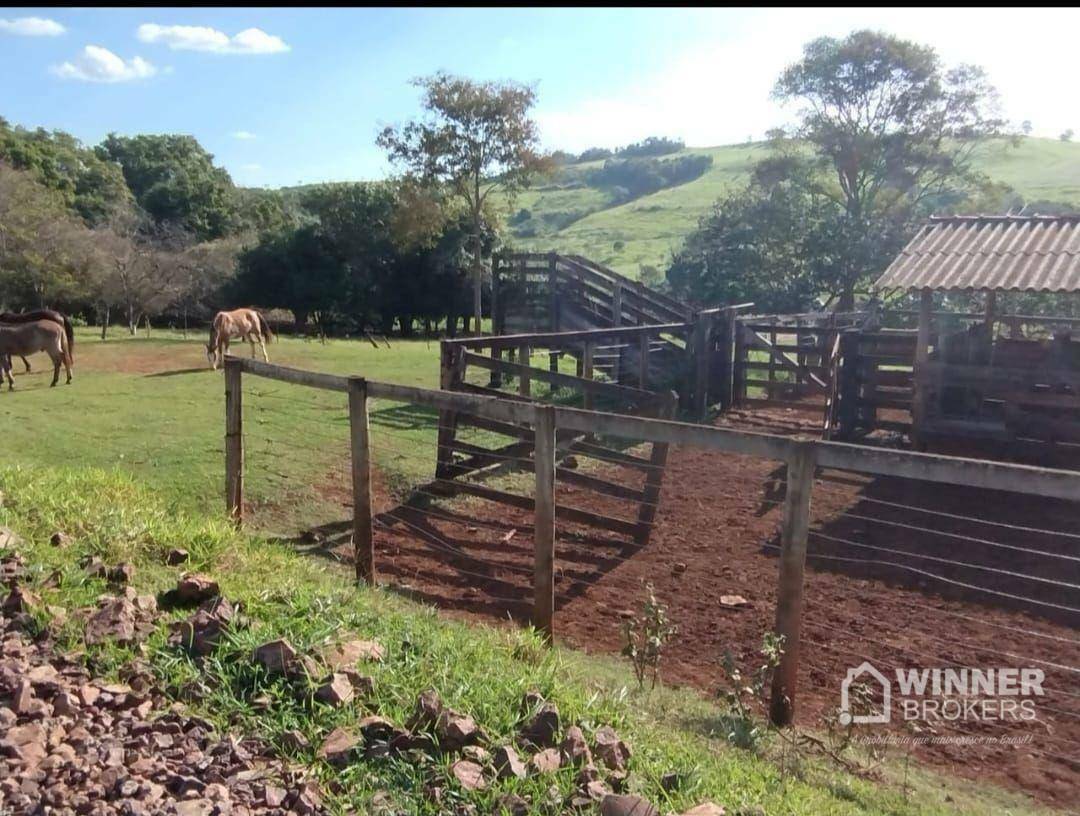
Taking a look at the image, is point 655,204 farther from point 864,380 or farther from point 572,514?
point 572,514

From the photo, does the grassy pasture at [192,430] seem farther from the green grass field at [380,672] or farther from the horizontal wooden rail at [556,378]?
the horizontal wooden rail at [556,378]

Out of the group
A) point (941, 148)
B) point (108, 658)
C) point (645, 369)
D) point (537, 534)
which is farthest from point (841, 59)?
point (108, 658)

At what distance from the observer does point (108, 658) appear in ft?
11.6

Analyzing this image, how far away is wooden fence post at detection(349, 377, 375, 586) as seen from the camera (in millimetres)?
5762

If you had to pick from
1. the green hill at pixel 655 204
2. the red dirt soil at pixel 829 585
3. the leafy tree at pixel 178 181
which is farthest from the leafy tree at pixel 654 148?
the red dirt soil at pixel 829 585

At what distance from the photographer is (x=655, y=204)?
82438 millimetres

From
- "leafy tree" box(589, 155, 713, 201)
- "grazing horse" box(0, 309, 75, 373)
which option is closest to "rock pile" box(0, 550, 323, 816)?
"grazing horse" box(0, 309, 75, 373)

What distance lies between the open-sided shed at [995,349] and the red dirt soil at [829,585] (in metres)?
1.67

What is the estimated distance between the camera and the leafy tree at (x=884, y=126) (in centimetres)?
3041

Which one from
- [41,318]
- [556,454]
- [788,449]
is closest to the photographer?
[788,449]

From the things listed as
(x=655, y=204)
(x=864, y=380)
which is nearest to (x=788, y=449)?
(x=864, y=380)

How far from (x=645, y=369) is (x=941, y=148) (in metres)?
23.7

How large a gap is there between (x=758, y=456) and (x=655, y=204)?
81336 millimetres

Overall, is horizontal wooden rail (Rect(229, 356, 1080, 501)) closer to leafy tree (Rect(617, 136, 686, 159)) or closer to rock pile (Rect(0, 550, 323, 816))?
rock pile (Rect(0, 550, 323, 816))
